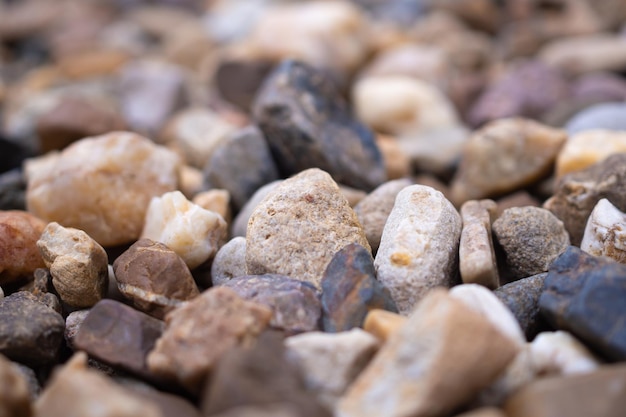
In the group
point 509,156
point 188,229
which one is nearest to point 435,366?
point 188,229

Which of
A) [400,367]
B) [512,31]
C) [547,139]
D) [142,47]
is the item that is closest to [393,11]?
[512,31]

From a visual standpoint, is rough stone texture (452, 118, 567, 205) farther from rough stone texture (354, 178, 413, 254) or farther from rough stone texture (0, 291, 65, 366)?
rough stone texture (0, 291, 65, 366)

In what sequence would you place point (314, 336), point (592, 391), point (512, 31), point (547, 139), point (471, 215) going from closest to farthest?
point (592, 391)
point (314, 336)
point (471, 215)
point (547, 139)
point (512, 31)

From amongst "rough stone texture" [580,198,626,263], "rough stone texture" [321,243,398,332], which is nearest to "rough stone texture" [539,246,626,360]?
"rough stone texture" [580,198,626,263]

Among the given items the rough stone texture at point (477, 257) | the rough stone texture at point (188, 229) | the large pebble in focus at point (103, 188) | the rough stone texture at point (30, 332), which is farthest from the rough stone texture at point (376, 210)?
the rough stone texture at point (30, 332)

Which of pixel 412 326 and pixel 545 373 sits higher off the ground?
pixel 412 326

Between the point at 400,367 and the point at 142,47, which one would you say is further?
the point at 142,47

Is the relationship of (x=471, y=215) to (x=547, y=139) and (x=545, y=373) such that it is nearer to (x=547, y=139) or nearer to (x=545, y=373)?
(x=545, y=373)
